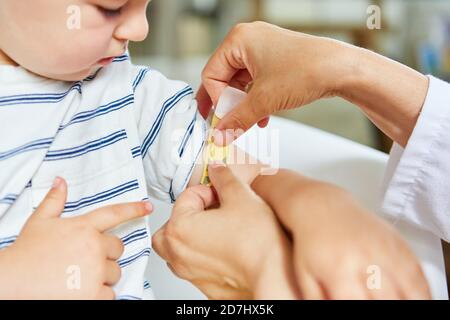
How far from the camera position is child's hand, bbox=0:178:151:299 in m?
0.39

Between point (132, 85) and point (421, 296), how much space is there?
0.30 meters

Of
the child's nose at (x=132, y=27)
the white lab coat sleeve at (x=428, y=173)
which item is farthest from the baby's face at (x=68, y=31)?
the white lab coat sleeve at (x=428, y=173)

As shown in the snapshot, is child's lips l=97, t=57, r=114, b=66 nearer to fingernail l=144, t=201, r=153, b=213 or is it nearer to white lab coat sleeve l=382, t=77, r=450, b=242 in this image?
fingernail l=144, t=201, r=153, b=213

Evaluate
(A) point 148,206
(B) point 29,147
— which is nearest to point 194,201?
(A) point 148,206

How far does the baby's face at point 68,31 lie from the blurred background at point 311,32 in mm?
68

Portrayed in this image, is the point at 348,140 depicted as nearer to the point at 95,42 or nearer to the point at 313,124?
the point at 313,124

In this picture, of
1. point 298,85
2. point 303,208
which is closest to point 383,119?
point 298,85

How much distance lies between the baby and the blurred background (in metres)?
0.03

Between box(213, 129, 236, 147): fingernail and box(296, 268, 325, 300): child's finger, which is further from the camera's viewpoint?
box(213, 129, 236, 147): fingernail

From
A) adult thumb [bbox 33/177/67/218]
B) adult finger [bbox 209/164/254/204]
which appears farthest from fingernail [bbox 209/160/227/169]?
adult thumb [bbox 33/177/67/218]

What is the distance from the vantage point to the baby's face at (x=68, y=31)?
447 millimetres

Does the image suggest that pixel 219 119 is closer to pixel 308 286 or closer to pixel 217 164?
pixel 217 164
